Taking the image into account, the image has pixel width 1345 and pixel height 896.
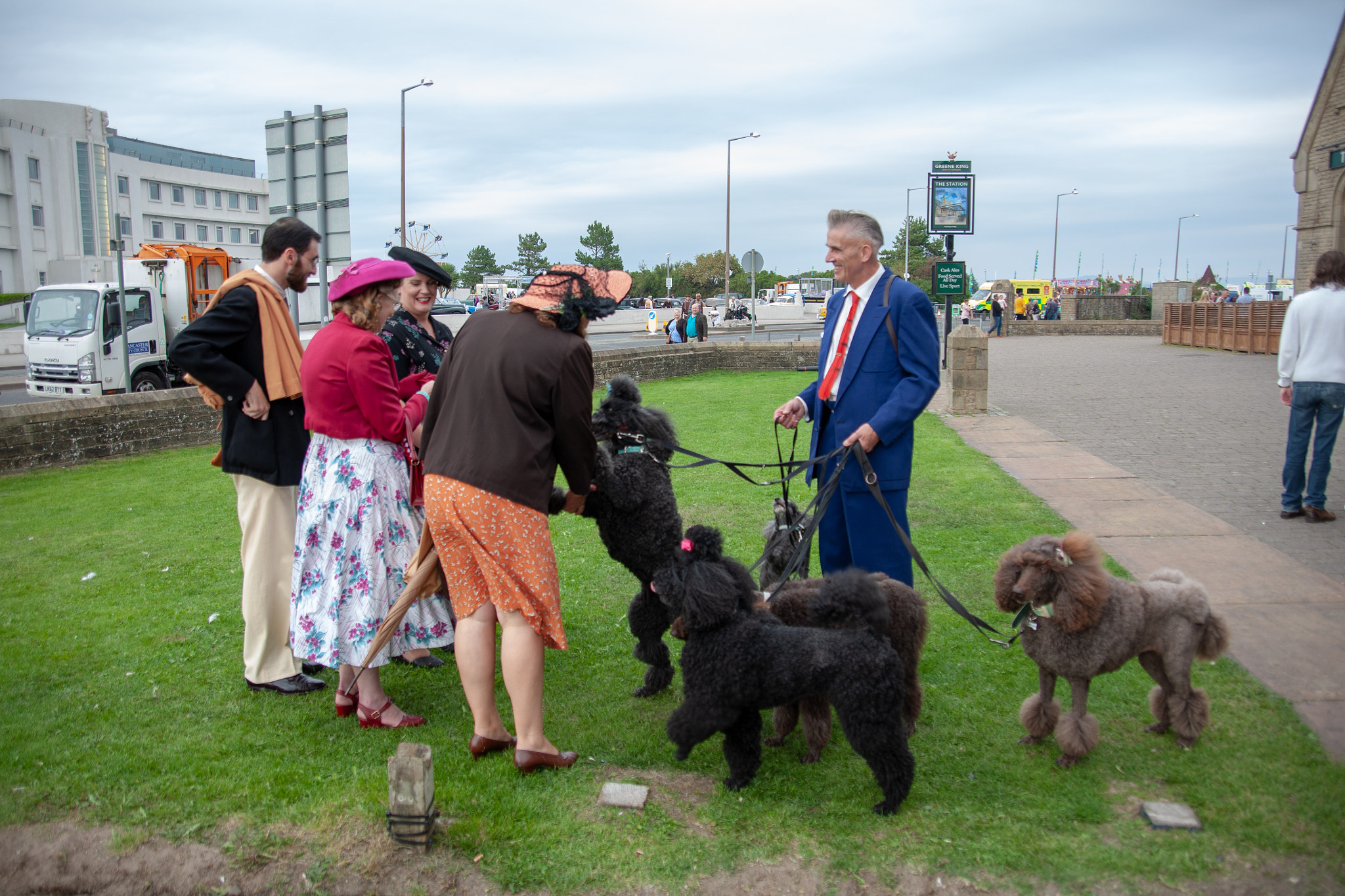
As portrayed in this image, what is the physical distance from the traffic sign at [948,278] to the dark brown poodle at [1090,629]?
1432 cm

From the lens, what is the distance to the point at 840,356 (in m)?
4.04

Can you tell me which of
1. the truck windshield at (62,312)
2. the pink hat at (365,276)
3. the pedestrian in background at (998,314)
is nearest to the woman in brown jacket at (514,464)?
the pink hat at (365,276)

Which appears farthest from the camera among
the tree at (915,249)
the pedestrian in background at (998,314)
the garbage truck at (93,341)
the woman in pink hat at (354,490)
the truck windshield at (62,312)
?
the tree at (915,249)

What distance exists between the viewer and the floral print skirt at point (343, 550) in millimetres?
3629

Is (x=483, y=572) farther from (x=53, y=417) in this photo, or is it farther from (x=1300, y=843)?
(x=53, y=417)

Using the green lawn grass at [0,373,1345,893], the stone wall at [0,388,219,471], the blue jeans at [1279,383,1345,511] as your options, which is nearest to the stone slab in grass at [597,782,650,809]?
the green lawn grass at [0,373,1345,893]

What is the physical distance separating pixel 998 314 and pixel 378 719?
3593 centimetres

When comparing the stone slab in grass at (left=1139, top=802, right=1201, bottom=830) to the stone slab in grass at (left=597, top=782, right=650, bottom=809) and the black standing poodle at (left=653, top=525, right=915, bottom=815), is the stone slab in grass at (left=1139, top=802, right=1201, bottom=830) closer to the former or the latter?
the black standing poodle at (left=653, top=525, right=915, bottom=815)

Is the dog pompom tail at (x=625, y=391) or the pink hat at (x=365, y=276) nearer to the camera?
the pink hat at (x=365, y=276)

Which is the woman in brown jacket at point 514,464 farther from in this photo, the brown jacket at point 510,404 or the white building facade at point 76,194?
the white building facade at point 76,194

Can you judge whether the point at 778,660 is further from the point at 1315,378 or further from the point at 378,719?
the point at 1315,378

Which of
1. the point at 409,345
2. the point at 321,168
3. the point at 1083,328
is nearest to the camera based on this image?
the point at 409,345

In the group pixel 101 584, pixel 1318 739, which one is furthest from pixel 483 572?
pixel 101 584

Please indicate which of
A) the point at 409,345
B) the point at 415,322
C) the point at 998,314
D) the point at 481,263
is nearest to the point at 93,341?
the point at 415,322
